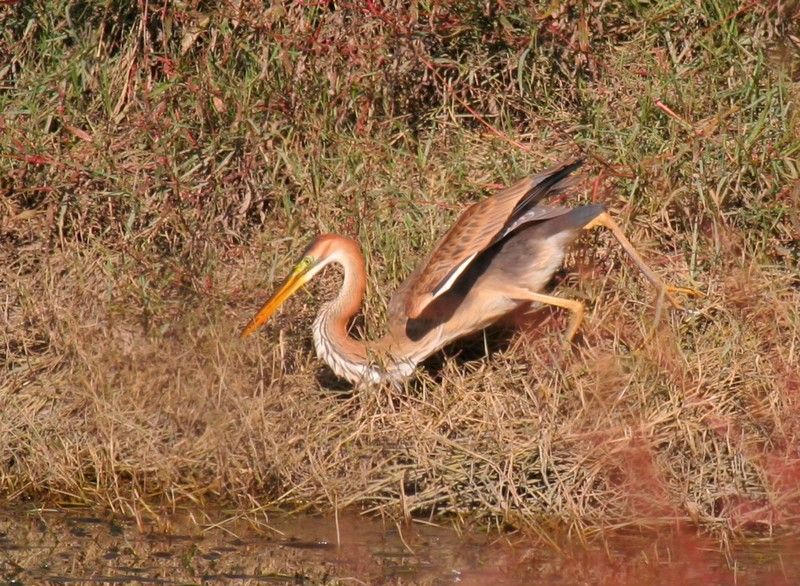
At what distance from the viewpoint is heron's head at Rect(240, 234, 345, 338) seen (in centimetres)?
686

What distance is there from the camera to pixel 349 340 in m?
6.73

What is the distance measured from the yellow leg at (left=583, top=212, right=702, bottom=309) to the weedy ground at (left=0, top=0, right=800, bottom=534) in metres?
0.07

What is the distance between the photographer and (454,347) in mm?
6918

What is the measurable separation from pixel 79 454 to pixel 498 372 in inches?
68.4

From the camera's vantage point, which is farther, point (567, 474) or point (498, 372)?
point (498, 372)

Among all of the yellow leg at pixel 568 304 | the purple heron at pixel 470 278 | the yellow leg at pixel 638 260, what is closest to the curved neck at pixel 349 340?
the purple heron at pixel 470 278

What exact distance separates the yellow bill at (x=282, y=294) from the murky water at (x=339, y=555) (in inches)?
36.7

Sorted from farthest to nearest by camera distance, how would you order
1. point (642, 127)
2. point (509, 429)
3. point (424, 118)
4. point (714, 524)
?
1. point (424, 118)
2. point (642, 127)
3. point (509, 429)
4. point (714, 524)

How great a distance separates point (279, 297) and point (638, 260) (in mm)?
1528

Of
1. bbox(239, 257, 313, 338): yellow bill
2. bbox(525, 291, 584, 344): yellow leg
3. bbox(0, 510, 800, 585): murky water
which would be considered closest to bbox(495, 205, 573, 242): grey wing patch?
bbox(525, 291, 584, 344): yellow leg

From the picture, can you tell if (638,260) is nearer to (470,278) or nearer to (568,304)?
(568,304)

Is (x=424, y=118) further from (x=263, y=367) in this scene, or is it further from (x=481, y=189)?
(x=263, y=367)

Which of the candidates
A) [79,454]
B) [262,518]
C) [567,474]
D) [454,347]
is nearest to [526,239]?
[454,347]

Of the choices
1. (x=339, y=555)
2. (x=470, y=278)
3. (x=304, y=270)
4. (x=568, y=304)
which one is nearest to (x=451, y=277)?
(x=470, y=278)
